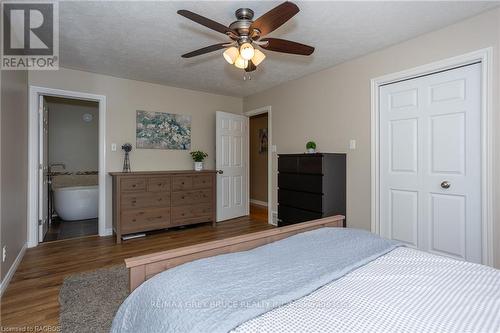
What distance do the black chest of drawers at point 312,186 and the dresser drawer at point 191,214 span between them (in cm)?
134

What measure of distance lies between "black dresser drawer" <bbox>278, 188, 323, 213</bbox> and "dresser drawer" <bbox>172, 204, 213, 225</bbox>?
133 cm

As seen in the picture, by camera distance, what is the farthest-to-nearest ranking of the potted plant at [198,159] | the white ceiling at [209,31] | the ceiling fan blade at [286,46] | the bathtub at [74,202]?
the bathtub at [74,202]
the potted plant at [198,159]
the white ceiling at [209,31]
the ceiling fan blade at [286,46]

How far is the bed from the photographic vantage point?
30.7 inches

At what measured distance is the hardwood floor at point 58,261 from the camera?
1795mm

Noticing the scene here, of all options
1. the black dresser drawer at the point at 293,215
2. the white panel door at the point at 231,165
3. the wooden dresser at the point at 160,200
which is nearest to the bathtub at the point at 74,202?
the wooden dresser at the point at 160,200

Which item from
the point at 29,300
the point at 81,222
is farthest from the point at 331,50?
the point at 81,222

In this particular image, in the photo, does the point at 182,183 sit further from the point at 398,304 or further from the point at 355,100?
the point at 398,304

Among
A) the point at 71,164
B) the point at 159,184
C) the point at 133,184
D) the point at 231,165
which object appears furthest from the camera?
the point at 71,164

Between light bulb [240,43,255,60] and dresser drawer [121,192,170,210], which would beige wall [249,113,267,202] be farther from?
light bulb [240,43,255,60]

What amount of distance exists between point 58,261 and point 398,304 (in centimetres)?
325

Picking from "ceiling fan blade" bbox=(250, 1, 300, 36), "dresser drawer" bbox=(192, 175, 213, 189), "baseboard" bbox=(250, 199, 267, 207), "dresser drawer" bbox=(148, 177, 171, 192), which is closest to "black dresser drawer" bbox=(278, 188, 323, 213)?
"dresser drawer" bbox=(192, 175, 213, 189)

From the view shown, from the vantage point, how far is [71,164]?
520 centimetres

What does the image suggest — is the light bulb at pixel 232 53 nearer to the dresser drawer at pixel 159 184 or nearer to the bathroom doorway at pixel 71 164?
the dresser drawer at pixel 159 184

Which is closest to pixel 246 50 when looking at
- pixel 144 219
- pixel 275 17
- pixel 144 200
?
pixel 275 17
